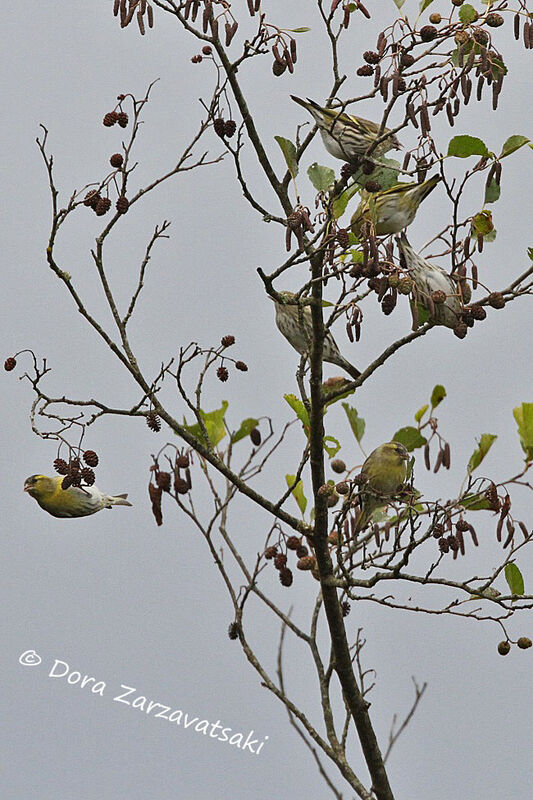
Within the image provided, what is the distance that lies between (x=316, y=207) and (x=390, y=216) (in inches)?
16.9

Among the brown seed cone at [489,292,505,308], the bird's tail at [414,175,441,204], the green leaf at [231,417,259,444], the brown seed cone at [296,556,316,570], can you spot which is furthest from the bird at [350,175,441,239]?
the brown seed cone at [296,556,316,570]

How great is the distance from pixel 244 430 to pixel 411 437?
689 millimetres

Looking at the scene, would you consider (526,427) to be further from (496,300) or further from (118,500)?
(118,500)

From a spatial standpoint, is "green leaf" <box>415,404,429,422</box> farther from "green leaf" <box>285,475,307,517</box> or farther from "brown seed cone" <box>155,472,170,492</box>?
"brown seed cone" <box>155,472,170,492</box>

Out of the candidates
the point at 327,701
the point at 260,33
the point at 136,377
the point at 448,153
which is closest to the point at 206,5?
the point at 260,33

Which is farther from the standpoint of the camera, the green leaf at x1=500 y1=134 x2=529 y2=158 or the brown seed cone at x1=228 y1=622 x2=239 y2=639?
the brown seed cone at x1=228 y1=622 x2=239 y2=639

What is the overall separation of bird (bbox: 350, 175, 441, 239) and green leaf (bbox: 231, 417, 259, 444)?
1027mm

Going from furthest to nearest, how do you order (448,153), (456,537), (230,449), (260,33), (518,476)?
(230,449), (518,476), (456,537), (260,33), (448,153)

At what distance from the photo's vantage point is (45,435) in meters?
3.63

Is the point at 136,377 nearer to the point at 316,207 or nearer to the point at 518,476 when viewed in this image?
the point at 316,207

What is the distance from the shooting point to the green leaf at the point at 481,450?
14.0ft

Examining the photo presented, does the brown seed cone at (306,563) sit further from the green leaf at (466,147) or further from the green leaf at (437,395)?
the green leaf at (466,147)

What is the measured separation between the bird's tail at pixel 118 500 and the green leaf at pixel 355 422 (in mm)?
2420

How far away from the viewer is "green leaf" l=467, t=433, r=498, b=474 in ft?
14.0
